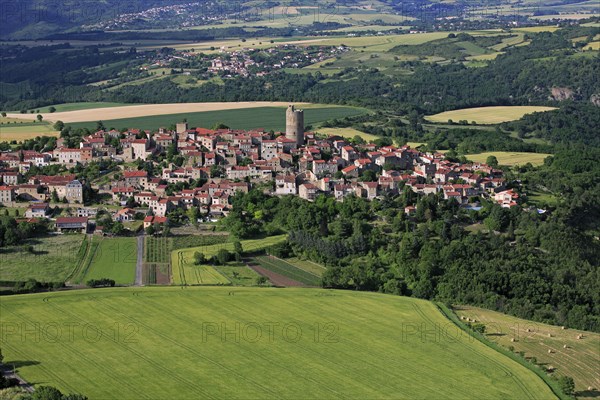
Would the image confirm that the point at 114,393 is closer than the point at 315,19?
Yes

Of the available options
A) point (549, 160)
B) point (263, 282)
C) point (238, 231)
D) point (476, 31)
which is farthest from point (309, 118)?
point (476, 31)

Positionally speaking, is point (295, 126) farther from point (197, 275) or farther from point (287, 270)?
point (197, 275)

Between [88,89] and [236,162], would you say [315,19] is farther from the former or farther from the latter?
[236,162]

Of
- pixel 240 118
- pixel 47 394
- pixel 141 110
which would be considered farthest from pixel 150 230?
pixel 141 110

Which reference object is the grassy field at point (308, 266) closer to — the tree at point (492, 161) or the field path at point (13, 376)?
the field path at point (13, 376)

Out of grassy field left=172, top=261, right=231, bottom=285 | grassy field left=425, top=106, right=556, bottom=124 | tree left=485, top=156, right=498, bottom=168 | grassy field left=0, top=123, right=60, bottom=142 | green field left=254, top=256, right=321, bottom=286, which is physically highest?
grassy field left=0, top=123, right=60, bottom=142

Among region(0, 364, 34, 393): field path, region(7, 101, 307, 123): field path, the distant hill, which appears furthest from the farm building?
the distant hill

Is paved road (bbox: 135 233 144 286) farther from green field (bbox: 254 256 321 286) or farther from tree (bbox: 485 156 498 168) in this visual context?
tree (bbox: 485 156 498 168)
